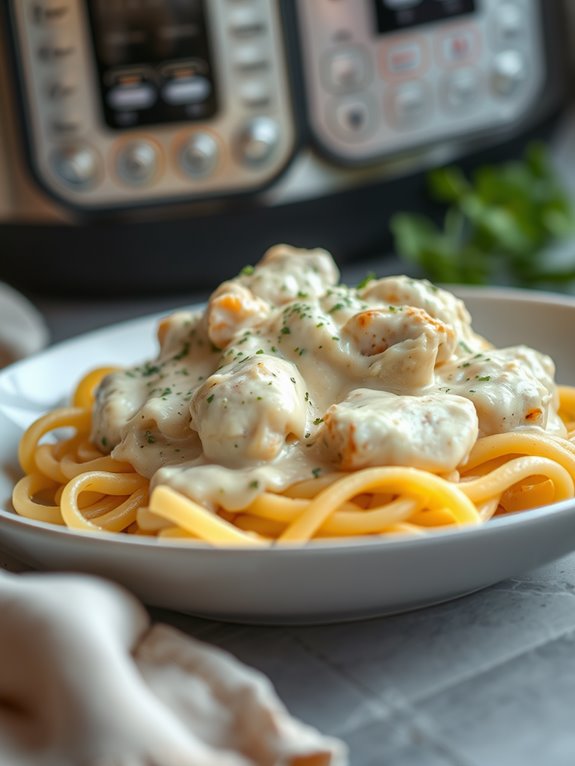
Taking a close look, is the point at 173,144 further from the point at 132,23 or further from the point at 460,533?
the point at 460,533

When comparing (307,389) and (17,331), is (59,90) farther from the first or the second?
(307,389)

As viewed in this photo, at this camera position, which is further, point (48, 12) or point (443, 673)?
point (48, 12)

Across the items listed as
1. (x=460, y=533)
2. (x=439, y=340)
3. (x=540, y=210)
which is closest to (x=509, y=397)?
(x=439, y=340)

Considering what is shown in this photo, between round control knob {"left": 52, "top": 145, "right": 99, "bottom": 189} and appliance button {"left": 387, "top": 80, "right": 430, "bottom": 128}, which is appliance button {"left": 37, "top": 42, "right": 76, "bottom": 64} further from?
appliance button {"left": 387, "top": 80, "right": 430, "bottom": 128}

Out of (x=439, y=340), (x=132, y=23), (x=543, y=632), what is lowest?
(x=543, y=632)

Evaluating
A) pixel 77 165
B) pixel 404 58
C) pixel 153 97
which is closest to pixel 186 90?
pixel 153 97

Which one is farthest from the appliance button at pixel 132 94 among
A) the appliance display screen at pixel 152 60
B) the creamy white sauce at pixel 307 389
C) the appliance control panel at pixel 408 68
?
the creamy white sauce at pixel 307 389

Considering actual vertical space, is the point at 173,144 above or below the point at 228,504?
above
